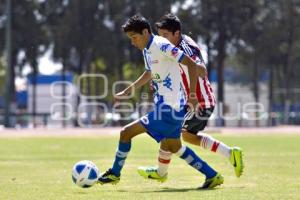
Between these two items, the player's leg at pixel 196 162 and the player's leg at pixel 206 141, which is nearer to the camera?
the player's leg at pixel 196 162

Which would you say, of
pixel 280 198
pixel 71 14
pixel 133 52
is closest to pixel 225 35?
pixel 133 52

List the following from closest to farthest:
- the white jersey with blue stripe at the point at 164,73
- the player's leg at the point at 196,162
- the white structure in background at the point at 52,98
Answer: the white jersey with blue stripe at the point at 164,73
the player's leg at the point at 196,162
the white structure in background at the point at 52,98

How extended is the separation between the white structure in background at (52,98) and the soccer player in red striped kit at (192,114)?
34.4 meters

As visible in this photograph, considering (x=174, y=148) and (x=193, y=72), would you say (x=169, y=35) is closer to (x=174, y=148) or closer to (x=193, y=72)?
(x=193, y=72)

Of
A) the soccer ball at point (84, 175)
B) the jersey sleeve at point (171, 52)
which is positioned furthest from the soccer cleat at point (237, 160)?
the soccer ball at point (84, 175)

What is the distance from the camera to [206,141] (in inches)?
375

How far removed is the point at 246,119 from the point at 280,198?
42518mm

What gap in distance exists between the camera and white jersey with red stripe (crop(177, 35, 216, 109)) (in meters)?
9.11

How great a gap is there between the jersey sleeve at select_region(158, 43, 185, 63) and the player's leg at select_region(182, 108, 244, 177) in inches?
43.6

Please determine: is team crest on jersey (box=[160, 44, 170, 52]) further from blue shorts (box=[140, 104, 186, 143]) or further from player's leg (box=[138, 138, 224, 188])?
player's leg (box=[138, 138, 224, 188])

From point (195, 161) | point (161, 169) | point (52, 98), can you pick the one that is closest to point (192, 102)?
point (195, 161)

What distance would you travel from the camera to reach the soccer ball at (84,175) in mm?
8641

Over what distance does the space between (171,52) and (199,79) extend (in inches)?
44.6

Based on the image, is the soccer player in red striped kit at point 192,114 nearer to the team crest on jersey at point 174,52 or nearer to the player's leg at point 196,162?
the player's leg at point 196,162
